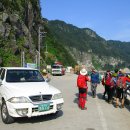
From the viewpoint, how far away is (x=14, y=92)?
9609 mm

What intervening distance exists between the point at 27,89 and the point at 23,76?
5.37 feet

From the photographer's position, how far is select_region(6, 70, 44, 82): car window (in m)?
11.1

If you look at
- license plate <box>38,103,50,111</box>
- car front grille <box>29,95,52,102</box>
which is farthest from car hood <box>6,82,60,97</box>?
license plate <box>38,103,50,111</box>

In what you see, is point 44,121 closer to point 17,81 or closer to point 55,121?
point 55,121

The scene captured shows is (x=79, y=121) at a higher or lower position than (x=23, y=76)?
lower

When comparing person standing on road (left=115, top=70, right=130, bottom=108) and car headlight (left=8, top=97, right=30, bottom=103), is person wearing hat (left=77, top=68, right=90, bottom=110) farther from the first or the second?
car headlight (left=8, top=97, right=30, bottom=103)

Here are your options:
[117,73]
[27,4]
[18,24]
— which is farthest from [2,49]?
[117,73]

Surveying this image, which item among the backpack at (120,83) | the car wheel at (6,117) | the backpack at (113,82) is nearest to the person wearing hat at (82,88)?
the backpack at (120,83)

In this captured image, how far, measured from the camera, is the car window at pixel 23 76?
437 inches

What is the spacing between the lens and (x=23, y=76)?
37.2ft

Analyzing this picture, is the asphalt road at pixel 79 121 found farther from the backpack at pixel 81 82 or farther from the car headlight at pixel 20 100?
the backpack at pixel 81 82

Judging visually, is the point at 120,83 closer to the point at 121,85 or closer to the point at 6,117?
the point at 121,85

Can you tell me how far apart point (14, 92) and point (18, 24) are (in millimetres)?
44163

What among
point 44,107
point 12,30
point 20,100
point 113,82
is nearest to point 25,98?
point 20,100
